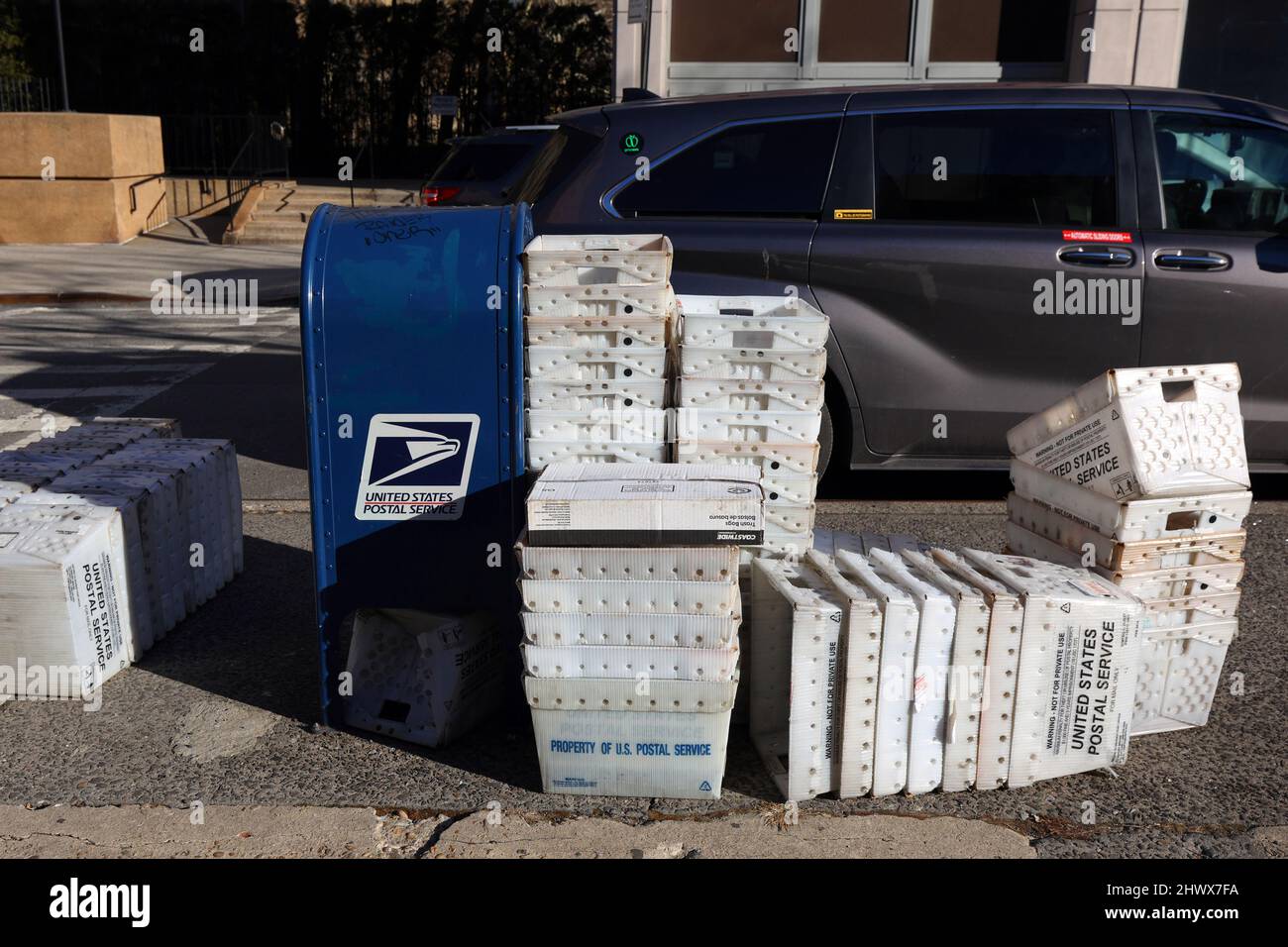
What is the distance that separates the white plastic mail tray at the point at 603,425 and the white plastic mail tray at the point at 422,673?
684mm

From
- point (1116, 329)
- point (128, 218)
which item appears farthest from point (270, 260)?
point (1116, 329)

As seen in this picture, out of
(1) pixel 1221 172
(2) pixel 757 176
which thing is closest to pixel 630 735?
(2) pixel 757 176

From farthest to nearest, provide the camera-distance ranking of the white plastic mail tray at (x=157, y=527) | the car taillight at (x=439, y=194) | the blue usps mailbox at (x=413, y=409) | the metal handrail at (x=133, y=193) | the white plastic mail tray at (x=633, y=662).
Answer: the metal handrail at (x=133, y=193) < the car taillight at (x=439, y=194) < the white plastic mail tray at (x=157, y=527) < the blue usps mailbox at (x=413, y=409) < the white plastic mail tray at (x=633, y=662)

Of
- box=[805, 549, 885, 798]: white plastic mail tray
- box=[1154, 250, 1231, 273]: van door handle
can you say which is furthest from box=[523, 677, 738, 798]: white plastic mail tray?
box=[1154, 250, 1231, 273]: van door handle

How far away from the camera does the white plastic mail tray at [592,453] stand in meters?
3.85

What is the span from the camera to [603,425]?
388 centimetres

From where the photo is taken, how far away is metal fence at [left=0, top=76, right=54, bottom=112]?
21281 mm

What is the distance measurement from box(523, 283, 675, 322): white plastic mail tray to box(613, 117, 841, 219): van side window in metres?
1.95

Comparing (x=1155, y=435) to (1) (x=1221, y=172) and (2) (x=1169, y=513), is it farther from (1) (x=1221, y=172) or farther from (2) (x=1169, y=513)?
(1) (x=1221, y=172)

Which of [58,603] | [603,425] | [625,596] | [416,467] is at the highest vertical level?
[603,425]

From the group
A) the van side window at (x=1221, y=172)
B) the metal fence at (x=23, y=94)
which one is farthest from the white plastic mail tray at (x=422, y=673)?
the metal fence at (x=23, y=94)

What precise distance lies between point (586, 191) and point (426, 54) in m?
21.8

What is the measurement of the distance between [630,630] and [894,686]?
808mm

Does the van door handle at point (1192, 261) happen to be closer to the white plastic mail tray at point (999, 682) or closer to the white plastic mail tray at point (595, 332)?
the white plastic mail tray at point (999, 682)
